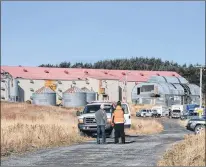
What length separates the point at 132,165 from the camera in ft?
39.1

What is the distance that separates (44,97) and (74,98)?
17.0 feet

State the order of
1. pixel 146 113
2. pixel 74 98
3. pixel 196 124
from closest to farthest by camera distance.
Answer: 1. pixel 196 124
2. pixel 146 113
3. pixel 74 98

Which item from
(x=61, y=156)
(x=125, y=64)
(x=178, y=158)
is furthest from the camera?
(x=125, y=64)

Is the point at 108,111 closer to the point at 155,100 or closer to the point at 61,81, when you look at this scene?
the point at 155,100

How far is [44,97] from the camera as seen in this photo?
260 ft

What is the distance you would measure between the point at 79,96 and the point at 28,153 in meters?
66.1

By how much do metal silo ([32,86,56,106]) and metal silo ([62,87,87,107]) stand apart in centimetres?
225

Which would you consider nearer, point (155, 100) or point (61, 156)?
point (61, 156)

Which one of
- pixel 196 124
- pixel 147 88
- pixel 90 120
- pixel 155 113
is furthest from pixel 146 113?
pixel 90 120

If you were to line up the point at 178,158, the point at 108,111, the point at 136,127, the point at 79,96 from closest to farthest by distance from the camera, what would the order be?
the point at 178,158 < the point at 108,111 < the point at 136,127 < the point at 79,96

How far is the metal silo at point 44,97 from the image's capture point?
79.2 metres

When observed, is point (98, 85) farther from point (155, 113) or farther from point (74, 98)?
point (155, 113)

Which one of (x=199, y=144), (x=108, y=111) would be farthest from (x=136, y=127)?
(x=199, y=144)

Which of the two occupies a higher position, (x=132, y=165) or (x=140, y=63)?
(x=140, y=63)
